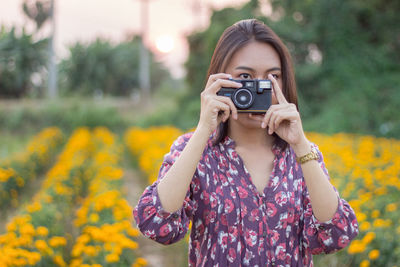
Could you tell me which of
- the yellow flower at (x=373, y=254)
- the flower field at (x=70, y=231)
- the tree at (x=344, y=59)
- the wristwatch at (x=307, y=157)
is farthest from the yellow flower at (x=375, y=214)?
the tree at (x=344, y=59)

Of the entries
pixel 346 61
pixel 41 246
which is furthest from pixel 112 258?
pixel 346 61

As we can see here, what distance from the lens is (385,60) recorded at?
11.2 m

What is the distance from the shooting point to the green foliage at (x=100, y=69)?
25031mm

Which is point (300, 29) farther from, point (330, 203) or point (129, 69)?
point (129, 69)

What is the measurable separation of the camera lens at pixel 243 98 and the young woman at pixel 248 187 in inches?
0.8

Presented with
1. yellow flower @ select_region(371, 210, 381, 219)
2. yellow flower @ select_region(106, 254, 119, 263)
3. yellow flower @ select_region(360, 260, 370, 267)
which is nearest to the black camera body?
yellow flower @ select_region(106, 254, 119, 263)

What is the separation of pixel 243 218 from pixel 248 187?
0.10 m

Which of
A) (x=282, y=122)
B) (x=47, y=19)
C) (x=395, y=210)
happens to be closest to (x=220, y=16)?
(x=47, y=19)

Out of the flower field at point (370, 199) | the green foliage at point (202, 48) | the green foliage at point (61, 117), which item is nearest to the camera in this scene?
the flower field at point (370, 199)

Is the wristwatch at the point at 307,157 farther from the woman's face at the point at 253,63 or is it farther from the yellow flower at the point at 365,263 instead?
the yellow flower at the point at 365,263

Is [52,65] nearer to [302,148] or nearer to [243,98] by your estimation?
[243,98]

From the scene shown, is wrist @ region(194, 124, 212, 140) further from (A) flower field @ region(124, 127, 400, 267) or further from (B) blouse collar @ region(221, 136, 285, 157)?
(A) flower field @ region(124, 127, 400, 267)

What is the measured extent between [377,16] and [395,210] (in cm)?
1003

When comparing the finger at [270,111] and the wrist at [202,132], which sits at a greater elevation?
the finger at [270,111]
